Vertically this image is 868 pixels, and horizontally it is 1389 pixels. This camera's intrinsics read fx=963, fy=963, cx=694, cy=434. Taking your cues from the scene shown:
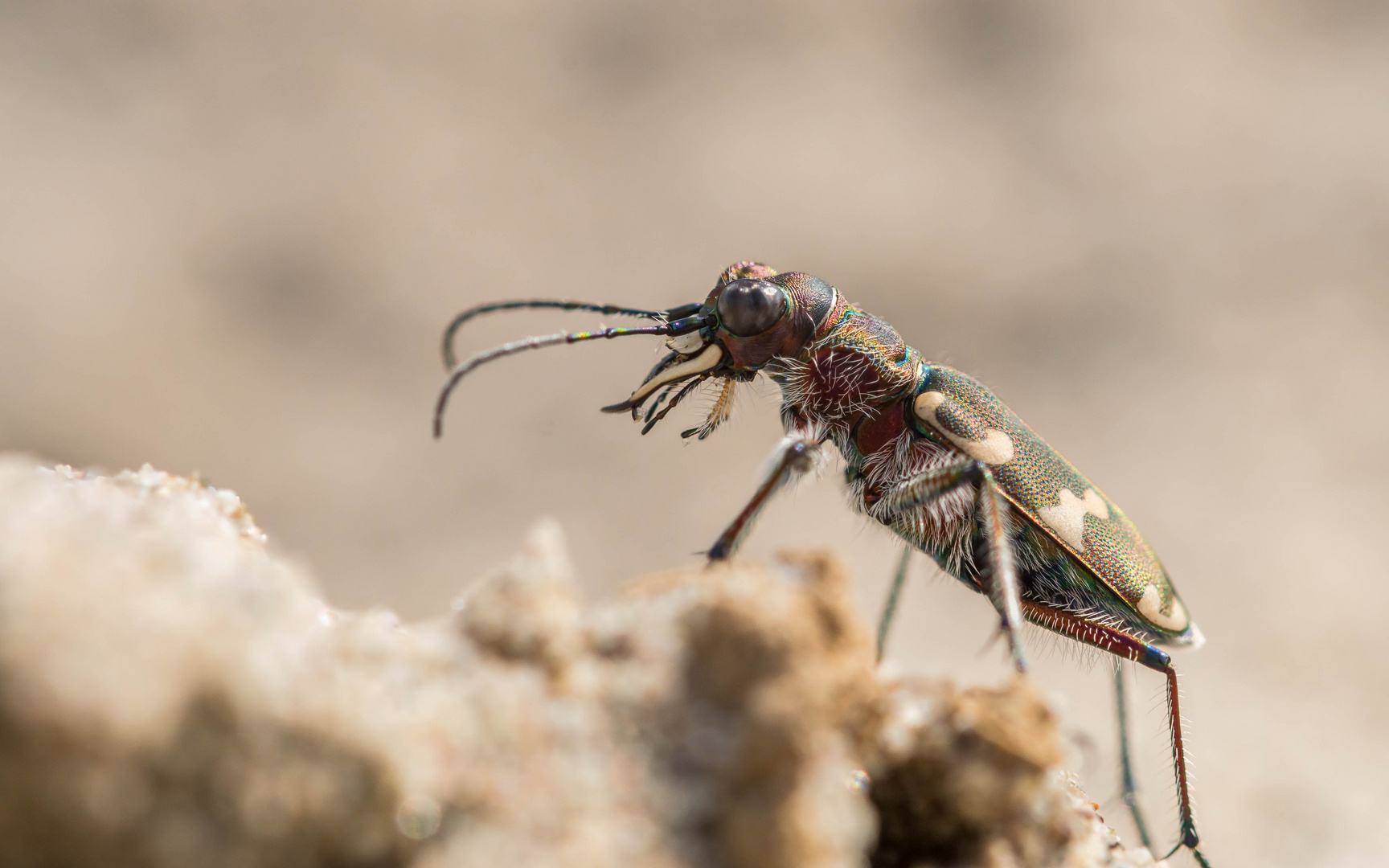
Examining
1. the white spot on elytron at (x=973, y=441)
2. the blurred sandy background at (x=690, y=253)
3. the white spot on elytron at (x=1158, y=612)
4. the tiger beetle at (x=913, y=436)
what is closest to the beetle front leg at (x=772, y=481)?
the tiger beetle at (x=913, y=436)

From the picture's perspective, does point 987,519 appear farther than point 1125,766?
Result: No

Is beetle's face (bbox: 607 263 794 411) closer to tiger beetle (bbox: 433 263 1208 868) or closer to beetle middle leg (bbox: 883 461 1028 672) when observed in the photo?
tiger beetle (bbox: 433 263 1208 868)

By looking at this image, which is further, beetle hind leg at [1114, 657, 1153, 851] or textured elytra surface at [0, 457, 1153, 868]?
beetle hind leg at [1114, 657, 1153, 851]

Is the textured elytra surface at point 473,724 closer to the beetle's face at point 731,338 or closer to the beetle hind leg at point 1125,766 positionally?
the beetle's face at point 731,338

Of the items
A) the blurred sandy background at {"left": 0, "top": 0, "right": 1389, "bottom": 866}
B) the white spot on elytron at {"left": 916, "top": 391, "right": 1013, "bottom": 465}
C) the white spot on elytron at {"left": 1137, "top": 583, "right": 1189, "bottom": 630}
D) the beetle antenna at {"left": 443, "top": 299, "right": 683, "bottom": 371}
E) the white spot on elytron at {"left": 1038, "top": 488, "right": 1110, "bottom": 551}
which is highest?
the blurred sandy background at {"left": 0, "top": 0, "right": 1389, "bottom": 866}

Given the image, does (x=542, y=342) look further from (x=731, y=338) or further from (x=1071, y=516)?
(x=1071, y=516)

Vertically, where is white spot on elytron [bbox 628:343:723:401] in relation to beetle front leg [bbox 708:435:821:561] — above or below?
above

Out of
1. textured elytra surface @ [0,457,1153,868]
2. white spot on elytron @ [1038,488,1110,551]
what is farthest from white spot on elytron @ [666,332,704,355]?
textured elytra surface @ [0,457,1153,868]

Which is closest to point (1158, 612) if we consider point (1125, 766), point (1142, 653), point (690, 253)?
point (1142, 653)
